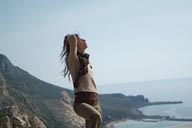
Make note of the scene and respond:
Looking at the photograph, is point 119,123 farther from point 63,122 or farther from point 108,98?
point 108,98

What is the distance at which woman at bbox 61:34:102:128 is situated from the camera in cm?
321

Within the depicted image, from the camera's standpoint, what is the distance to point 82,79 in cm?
332

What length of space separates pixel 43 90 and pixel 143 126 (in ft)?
98.8

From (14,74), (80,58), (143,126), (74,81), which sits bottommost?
(143,126)

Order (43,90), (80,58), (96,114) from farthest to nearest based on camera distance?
1. (43,90)
2. (80,58)
3. (96,114)

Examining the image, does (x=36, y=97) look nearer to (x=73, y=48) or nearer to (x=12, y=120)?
(x=12, y=120)

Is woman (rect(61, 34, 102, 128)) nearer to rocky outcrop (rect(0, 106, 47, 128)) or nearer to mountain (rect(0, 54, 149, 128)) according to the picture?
rocky outcrop (rect(0, 106, 47, 128))

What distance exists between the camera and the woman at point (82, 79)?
3211mm

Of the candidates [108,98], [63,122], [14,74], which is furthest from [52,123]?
[108,98]

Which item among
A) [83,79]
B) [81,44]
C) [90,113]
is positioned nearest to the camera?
[90,113]

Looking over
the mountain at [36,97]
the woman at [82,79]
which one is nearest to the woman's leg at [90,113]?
the woman at [82,79]

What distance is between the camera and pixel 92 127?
10.6 feet

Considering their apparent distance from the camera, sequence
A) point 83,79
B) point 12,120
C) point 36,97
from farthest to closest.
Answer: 1. point 36,97
2. point 12,120
3. point 83,79

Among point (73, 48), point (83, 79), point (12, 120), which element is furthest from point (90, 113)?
point (12, 120)
